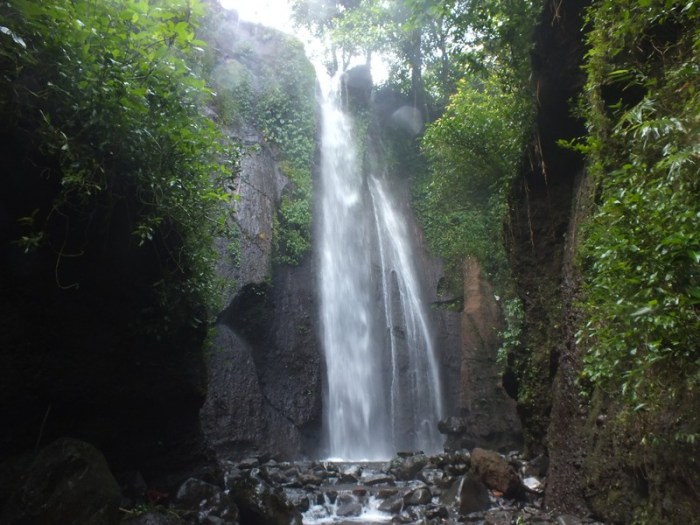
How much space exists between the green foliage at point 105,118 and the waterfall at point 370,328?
715cm

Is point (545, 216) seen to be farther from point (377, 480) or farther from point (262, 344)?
point (262, 344)

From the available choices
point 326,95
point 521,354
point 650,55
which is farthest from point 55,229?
point 326,95

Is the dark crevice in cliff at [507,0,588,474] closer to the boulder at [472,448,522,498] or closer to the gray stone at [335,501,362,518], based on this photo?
the boulder at [472,448,522,498]

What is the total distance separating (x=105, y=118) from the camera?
4582 mm

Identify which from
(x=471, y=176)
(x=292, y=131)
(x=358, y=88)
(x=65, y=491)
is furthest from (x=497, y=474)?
(x=358, y=88)

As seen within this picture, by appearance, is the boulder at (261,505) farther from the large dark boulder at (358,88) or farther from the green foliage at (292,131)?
the large dark boulder at (358,88)

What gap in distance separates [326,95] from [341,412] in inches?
468

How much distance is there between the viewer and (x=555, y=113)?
6832 mm

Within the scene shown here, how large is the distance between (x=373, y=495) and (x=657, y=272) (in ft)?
19.2

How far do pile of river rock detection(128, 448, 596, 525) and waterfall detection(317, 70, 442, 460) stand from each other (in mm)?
2785

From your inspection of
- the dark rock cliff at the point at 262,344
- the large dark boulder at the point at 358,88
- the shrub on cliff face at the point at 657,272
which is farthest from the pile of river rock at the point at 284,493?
the large dark boulder at the point at 358,88

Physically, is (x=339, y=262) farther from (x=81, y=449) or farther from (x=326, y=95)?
(x=81, y=449)

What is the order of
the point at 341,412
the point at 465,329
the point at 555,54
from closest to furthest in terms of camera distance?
the point at 555,54 → the point at 341,412 → the point at 465,329

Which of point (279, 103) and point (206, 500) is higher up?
point (279, 103)
